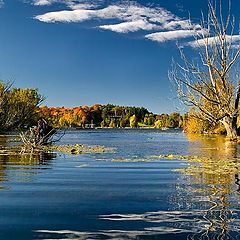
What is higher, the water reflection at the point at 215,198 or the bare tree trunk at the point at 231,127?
the bare tree trunk at the point at 231,127

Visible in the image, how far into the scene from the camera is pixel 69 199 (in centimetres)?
959

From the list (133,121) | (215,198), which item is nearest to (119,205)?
(215,198)

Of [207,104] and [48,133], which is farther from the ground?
[207,104]

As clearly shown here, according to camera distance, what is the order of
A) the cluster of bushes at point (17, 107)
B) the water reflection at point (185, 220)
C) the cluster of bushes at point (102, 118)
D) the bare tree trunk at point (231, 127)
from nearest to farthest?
the water reflection at point (185, 220) < the bare tree trunk at point (231, 127) < the cluster of bushes at point (17, 107) < the cluster of bushes at point (102, 118)

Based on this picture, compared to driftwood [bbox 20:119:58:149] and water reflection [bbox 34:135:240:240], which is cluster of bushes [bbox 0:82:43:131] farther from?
water reflection [bbox 34:135:240:240]

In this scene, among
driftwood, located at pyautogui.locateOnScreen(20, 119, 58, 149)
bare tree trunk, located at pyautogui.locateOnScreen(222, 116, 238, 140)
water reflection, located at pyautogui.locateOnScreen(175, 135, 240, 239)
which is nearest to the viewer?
water reflection, located at pyautogui.locateOnScreen(175, 135, 240, 239)

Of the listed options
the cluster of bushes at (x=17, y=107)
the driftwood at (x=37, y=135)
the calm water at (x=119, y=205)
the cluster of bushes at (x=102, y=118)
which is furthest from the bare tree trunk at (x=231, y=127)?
the cluster of bushes at (x=102, y=118)

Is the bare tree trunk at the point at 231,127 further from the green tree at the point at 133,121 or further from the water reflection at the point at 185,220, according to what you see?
the green tree at the point at 133,121

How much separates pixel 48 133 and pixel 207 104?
23.8m

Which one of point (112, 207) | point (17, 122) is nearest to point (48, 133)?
point (112, 207)

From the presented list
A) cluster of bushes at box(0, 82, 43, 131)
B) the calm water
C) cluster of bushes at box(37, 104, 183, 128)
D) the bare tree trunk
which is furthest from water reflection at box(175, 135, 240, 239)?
cluster of bushes at box(37, 104, 183, 128)

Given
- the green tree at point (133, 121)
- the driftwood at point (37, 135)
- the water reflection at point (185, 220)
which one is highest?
the green tree at point (133, 121)

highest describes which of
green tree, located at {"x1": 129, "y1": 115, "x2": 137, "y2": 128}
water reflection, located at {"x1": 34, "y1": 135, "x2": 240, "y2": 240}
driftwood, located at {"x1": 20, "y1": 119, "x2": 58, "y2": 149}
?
green tree, located at {"x1": 129, "y1": 115, "x2": 137, "y2": 128}

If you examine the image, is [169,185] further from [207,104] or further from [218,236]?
[207,104]
